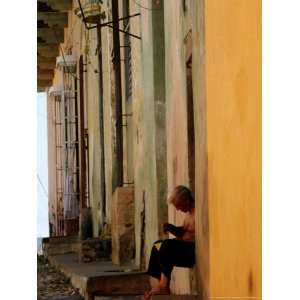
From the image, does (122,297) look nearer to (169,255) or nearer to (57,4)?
(169,255)

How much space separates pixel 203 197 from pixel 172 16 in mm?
662

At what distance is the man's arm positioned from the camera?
5.32 meters

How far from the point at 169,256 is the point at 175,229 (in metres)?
0.10

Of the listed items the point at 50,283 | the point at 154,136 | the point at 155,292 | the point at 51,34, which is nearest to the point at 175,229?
the point at 155,292

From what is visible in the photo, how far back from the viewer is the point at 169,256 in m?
5.31

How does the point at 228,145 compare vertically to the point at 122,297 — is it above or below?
above

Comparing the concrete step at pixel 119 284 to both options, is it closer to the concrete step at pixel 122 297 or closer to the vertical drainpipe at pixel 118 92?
the concrete step at pixel 122 297

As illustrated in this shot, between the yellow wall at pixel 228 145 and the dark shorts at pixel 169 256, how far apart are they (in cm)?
4

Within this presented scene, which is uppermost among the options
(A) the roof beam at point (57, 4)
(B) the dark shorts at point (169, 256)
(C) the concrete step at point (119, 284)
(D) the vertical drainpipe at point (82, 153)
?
(A) the roof beam at point (57, 4)

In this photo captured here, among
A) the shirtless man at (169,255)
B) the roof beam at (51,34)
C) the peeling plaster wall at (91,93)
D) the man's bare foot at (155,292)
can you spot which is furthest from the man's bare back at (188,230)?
the roof beam at (51,34)

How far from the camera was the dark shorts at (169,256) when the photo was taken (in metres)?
5.30

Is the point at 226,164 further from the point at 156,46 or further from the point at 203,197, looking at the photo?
the point at 156,46
